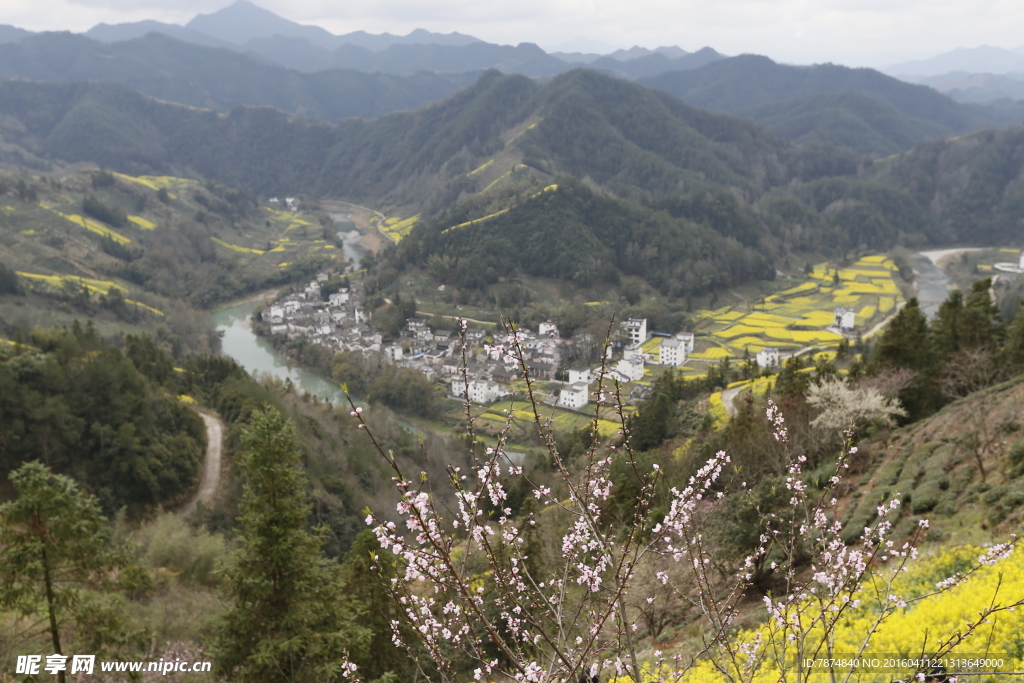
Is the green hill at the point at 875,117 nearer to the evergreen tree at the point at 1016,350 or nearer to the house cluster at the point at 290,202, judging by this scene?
the house cluster at the point at 290,202

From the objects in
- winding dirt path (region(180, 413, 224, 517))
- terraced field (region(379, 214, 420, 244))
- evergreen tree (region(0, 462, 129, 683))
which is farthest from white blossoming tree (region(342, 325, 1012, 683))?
terraced field (region(379, 214, 420, 244))

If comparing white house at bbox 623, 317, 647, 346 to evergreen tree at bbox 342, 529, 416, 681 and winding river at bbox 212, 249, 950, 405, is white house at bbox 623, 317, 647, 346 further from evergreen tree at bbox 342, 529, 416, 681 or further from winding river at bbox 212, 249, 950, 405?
evergreen tree at bbox 342, 529, 416, 681

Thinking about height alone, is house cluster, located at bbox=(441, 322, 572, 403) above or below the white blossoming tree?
below

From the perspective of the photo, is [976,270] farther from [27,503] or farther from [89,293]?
[89,293]

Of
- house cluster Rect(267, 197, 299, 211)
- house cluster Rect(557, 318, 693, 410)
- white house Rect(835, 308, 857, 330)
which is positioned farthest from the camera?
house cluster Rect(267, 197, 299, 211)

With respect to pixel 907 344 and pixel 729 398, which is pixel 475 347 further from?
pixel 907 344

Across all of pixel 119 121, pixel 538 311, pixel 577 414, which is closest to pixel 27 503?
pixel 577 414
